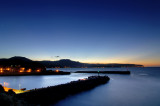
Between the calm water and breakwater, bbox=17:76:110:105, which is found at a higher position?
breakwater, bbox=17:76:110:105

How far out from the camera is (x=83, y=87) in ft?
115

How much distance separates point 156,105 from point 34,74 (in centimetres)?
7811

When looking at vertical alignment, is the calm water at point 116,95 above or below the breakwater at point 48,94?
below

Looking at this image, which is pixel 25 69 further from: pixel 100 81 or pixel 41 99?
pixel 41 99

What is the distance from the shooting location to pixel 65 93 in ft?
90.0

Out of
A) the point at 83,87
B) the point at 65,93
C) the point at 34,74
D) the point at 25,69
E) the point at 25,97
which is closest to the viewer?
the point at 25,97

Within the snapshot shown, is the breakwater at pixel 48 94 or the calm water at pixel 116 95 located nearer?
the breakwater at pixel 48 94

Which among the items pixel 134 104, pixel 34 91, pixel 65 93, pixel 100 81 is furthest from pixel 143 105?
pixel 100 81

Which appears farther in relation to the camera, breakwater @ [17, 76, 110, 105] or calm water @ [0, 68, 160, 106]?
calm water @ [0, 68, 160, 106]

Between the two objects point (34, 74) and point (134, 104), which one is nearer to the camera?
point (134, 104)

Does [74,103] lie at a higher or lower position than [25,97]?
lower

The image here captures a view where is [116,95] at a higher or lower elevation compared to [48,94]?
lower

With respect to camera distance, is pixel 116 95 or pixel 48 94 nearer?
pixel 48 94

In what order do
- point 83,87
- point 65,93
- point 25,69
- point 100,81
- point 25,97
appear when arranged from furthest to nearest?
1. point 25,69
2. point 100,81
3. point 83,87
4. point 65,93
5. point 25,97
